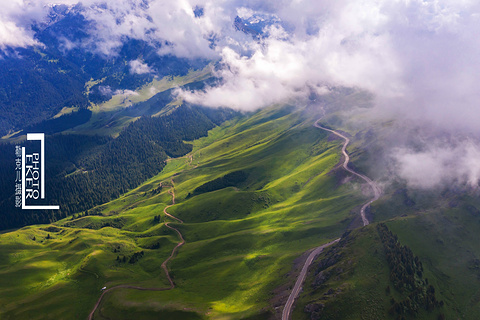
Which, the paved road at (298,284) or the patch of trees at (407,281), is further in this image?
the paved road at (298,284)

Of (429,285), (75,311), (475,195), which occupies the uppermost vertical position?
(475,195)

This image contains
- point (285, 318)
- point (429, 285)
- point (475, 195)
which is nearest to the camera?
point (285, 318)

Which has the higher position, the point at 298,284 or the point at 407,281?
the point at 407,281

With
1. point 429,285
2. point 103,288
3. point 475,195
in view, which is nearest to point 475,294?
point 429,285

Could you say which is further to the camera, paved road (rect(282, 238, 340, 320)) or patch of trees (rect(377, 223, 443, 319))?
paved road (rect(282, 238, 340, 320))

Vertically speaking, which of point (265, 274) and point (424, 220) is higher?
point (424, 220)

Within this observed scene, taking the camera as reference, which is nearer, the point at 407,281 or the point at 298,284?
the point at 407,281

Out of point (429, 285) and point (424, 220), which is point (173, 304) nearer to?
point (429, 285)

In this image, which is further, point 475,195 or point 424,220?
point 475,195
